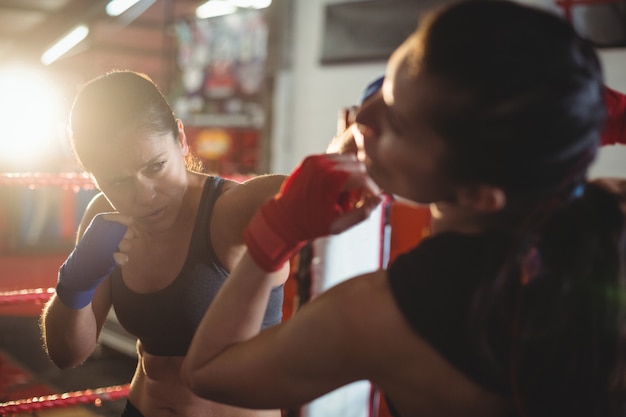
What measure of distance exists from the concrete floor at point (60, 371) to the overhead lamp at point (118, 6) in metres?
3.17

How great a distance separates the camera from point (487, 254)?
2.44 ft

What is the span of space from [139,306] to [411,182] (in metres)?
0.73

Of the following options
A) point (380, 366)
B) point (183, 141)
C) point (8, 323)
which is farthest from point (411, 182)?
point (8, 323)

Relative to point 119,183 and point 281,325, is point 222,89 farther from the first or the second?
point 281,325

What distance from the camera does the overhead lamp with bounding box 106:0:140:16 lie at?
6223mm

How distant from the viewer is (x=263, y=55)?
17.3 ft

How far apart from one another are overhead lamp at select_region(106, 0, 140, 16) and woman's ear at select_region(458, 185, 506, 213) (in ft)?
20.3

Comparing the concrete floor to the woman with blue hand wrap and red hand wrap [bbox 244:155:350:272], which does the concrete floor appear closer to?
the woman with blue hand wrap

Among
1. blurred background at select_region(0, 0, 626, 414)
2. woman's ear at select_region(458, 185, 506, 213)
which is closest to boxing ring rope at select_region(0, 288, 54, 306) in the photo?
woman's ear at select_region(458, 185, 506, 213)

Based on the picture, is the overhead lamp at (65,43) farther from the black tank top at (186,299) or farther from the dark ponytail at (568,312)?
the dark ponytail at (568,312)

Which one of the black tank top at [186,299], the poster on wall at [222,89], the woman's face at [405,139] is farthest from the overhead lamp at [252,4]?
the woman's face at [405,139]

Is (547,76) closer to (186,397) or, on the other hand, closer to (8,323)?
(186,397)

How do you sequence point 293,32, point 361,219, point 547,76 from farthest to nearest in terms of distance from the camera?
point 293,32 < point 361,219 < point 547,76

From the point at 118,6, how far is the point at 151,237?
5656 millimetres
